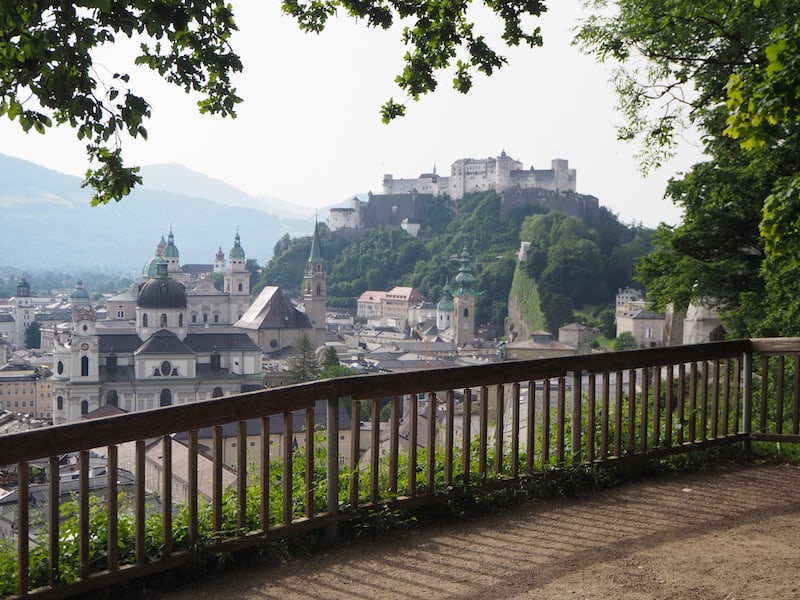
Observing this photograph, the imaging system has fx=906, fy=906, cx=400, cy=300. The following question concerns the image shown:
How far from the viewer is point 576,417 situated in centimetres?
504

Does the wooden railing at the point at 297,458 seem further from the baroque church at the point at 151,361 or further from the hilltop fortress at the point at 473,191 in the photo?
the hilltop fortress at the point at 473,191

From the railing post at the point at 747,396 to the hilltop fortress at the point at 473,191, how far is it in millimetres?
103904

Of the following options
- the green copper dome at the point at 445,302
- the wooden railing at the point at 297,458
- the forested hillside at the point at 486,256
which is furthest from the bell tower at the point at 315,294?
the wooden railing at the point at 297,458

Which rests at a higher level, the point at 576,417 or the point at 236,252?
the point at 236,252

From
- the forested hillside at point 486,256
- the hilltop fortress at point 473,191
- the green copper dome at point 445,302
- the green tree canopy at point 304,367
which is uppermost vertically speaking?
A: the hilltop fortress at point 473,191

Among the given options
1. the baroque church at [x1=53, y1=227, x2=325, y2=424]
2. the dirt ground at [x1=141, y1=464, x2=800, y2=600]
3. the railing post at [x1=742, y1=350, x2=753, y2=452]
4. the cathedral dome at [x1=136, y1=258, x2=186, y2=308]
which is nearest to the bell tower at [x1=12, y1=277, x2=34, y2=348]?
the baroque church at [x1=53, y1=227, x2=325, y2=424]

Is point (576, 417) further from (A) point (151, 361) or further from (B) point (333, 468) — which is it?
(A) point (151, 361)

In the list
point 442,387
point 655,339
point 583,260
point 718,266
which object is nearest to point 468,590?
point 442,387

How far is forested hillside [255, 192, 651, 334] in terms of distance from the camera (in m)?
85.8

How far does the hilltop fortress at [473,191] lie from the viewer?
110 m

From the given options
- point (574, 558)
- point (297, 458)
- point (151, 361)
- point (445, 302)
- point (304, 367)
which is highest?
point (297, 458)

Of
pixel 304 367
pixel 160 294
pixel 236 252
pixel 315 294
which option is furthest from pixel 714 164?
pixel 236 252

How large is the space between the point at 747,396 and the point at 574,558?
8.36 ft

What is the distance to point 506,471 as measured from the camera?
4875 mm
